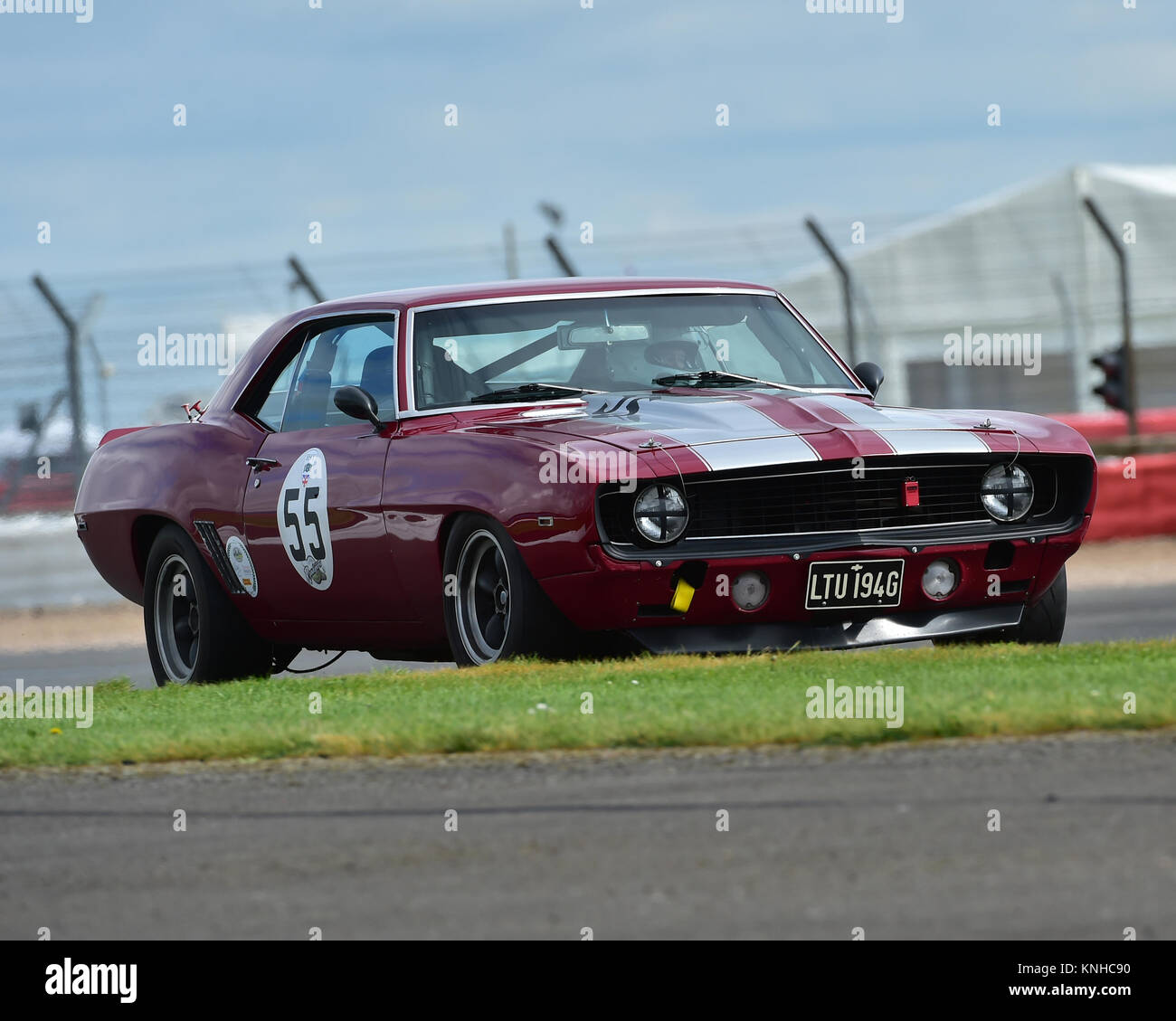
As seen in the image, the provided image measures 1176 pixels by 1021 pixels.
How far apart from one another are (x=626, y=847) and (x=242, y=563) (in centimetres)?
432

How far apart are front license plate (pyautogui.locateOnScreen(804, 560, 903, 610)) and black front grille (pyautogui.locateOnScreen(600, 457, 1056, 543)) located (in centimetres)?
14

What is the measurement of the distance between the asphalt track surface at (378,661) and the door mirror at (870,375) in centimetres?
216

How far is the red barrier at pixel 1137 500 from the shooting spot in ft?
58.2

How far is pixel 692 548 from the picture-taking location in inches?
275

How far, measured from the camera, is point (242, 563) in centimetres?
837

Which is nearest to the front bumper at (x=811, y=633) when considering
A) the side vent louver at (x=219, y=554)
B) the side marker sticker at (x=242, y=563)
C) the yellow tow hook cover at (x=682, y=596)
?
the yellow tow hook cover at (x=682, y=596)

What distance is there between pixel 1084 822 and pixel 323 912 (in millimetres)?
1565

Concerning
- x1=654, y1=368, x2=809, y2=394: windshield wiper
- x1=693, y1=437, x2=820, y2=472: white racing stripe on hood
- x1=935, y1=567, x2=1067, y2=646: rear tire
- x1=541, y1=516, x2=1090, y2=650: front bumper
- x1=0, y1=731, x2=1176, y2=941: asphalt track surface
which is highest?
x1=654, y1=368, x2=809, y2=394: windshield wiper

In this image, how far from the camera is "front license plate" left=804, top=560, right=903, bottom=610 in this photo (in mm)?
7102

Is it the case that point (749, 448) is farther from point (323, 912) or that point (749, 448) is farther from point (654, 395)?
point (323, 912)

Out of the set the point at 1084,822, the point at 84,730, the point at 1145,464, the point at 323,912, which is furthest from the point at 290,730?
the point at 1145,464

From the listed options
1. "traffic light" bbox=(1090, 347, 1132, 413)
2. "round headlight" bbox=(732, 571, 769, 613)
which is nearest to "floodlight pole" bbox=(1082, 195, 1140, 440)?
"traffic light" bbox=(1090, 347, 1132, 413)

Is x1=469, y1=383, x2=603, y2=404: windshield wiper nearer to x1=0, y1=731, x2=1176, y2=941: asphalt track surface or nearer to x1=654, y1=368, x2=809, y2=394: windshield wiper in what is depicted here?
x1=654, y1=368, x2=809, y2=394: windshield wiper

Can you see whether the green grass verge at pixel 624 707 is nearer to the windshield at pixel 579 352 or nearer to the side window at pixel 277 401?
the windshield at pixel 579 352
